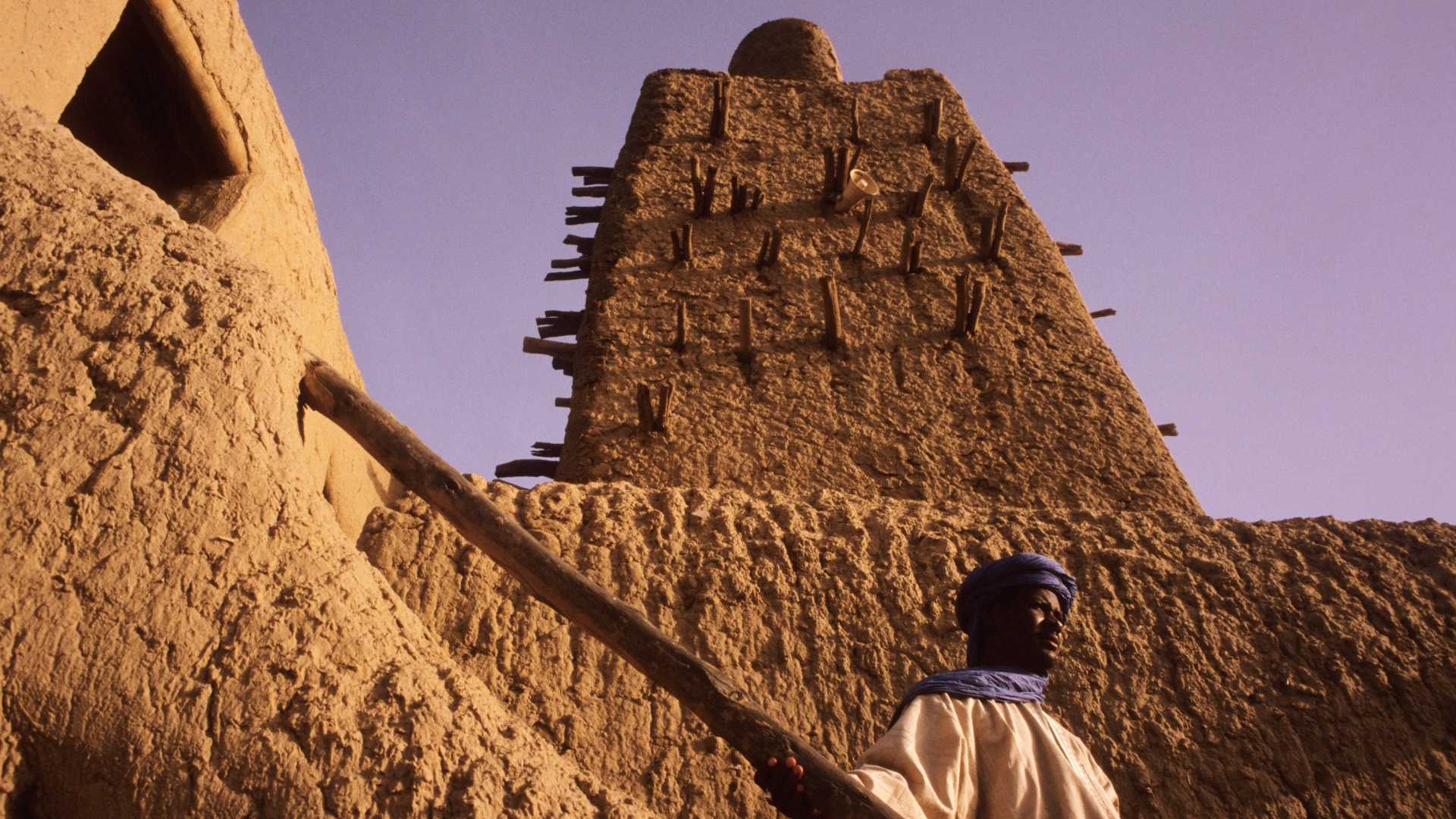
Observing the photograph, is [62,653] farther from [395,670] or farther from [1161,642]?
[1161,642]

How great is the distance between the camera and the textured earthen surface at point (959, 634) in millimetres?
2932

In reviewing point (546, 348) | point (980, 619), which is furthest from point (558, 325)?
point (980, 619)

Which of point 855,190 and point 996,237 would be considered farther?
point 855,190

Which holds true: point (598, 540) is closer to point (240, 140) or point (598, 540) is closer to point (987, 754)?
point (987, 754)

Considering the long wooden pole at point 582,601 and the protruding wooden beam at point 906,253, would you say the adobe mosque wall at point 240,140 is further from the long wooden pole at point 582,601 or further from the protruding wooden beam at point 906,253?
the protruding wooden beam at point 906,253

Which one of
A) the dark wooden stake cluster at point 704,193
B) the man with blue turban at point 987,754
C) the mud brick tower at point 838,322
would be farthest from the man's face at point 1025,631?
the dark wooden stake cluster at point 704,193

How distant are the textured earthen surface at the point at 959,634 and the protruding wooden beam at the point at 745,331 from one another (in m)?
1.42

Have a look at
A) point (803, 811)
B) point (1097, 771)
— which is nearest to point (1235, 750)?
point (1097, 771)

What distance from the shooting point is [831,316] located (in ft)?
16.8

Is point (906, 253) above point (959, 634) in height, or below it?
above

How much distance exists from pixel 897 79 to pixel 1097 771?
18.0 feet

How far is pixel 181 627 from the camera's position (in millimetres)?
2088

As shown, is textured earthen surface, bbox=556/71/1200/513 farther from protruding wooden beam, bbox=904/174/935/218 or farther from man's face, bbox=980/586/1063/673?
man's face, bbox=980/586/1063/673

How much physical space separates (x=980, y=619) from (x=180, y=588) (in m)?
1.97
